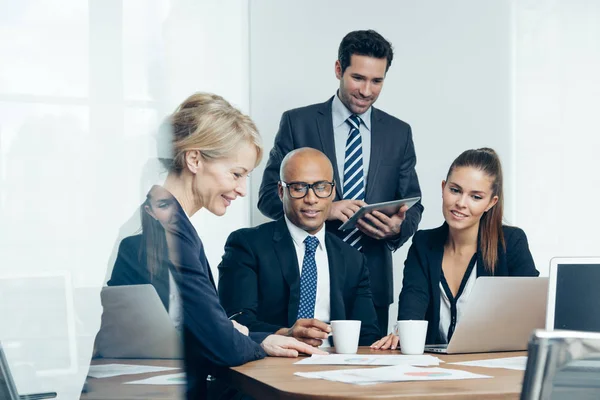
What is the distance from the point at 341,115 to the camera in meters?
3.20

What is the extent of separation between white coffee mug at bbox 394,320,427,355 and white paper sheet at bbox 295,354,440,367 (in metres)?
0.08

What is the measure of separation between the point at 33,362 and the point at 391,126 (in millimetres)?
2345

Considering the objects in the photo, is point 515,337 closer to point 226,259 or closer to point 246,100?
point 226,259

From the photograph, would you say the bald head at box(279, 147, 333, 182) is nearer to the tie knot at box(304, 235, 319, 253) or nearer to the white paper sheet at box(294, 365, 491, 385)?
the tie knot at box(304, 235, 319, 253)

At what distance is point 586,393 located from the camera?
0.97m

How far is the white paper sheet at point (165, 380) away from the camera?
1.24 m

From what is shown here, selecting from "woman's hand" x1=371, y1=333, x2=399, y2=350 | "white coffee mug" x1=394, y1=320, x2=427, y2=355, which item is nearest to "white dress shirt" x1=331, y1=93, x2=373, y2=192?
"woman's hand" x1=371, y1=333, x2=399, y2=350

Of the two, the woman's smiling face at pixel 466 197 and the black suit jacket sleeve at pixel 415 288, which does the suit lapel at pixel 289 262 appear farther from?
the woman's smiling face at pixel 466 197

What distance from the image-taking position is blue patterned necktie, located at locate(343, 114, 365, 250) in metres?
3.11

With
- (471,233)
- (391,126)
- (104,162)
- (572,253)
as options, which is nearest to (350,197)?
(391,126)

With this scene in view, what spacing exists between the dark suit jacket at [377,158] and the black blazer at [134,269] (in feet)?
5.74

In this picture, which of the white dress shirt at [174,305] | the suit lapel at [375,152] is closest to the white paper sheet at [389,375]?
the white dress shirt at [174,305]

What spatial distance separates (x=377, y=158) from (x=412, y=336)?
1.31 m

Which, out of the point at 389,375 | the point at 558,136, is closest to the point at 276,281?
the point at 389,375
